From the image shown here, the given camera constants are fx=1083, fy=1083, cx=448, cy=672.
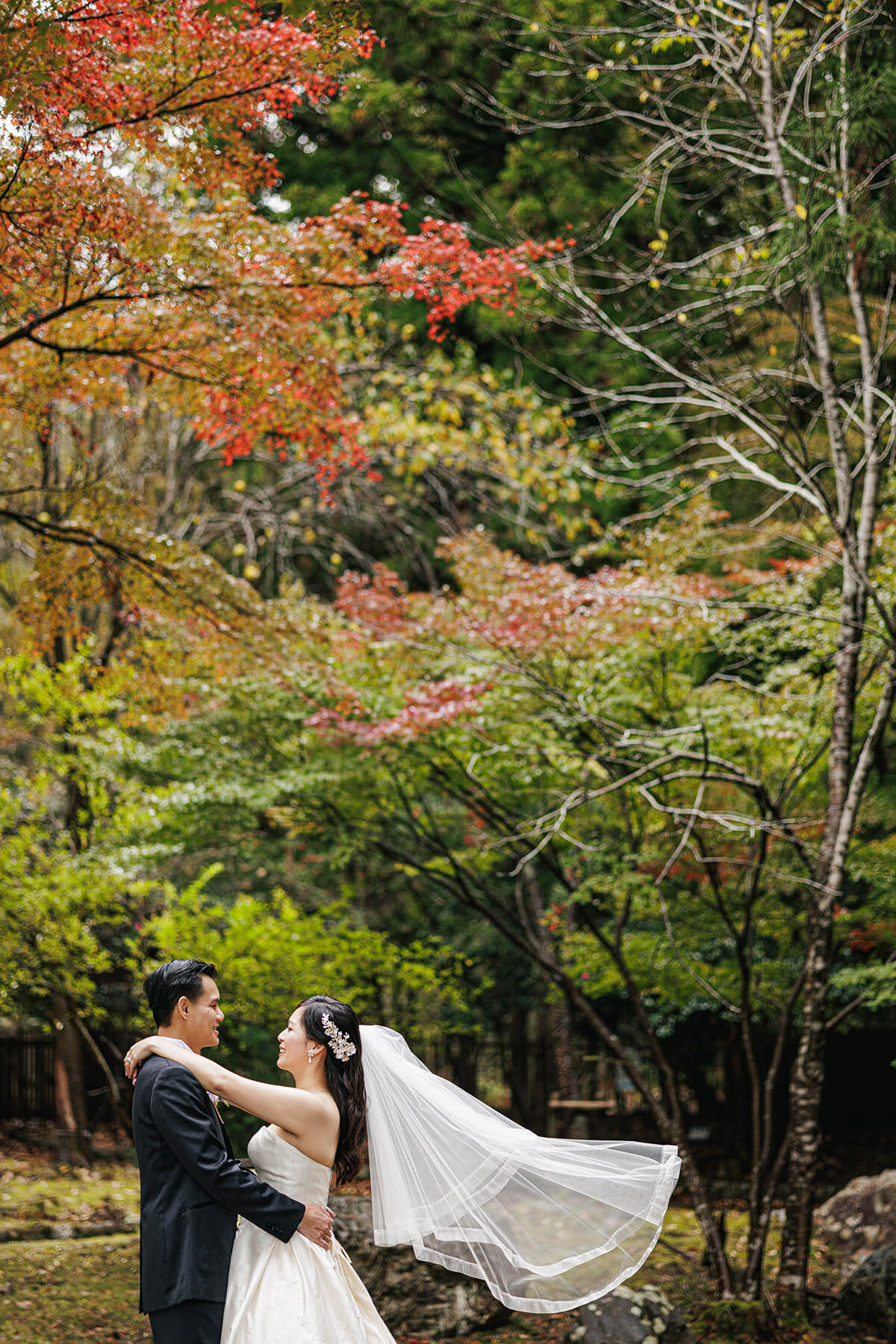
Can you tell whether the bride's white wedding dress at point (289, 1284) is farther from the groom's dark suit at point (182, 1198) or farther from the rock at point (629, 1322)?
the rock at point (629, 1322)

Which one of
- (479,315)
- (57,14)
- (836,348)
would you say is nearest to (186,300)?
(57,14)

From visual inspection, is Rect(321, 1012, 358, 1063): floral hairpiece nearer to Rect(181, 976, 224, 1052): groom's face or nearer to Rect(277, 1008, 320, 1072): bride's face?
Rect(277, 1008, 320, 1072): bride's face

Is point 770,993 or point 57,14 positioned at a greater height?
point 57,14

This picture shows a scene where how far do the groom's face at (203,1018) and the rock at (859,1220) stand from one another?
7.01 meters

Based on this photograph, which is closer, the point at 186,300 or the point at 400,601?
the point at 186,300

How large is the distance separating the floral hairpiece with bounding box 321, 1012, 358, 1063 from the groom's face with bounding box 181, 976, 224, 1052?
368 millimetres

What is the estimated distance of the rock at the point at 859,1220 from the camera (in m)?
8.59

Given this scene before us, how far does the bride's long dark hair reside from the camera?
360 centimetres

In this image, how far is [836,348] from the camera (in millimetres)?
11602

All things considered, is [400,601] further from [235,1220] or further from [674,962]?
[235,1220]

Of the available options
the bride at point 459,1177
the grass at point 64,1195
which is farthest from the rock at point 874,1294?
the grass at point 64,1195

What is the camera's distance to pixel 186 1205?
10.6 ft

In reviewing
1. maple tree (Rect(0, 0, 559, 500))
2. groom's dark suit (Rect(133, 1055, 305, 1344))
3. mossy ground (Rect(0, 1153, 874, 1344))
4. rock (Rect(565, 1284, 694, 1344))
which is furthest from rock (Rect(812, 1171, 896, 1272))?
maple tree (Rect(0, 0, 559, 500))

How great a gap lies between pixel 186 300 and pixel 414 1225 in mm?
4418
